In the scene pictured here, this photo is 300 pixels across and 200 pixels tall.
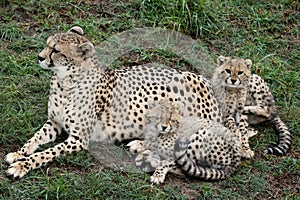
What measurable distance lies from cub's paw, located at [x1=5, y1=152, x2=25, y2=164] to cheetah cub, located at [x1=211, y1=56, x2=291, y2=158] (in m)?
1.79

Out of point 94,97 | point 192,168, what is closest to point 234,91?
point 192,168

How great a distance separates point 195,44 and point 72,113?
2230 mm

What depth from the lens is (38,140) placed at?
5.38m

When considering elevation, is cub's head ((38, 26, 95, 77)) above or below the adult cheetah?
above

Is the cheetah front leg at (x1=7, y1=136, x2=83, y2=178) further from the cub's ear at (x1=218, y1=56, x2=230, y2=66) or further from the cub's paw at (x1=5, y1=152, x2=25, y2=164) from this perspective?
the cub's ear at (x1=218, y1=56, x2=230, y2=66)

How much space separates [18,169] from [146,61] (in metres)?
2.27

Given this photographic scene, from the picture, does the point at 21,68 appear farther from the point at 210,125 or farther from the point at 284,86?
the point at 284,86

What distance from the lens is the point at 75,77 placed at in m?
5.41

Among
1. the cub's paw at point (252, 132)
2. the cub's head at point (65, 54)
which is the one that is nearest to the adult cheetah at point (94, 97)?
the cub's head at point (65, 54)

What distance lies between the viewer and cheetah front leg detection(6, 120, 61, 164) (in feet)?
16.8

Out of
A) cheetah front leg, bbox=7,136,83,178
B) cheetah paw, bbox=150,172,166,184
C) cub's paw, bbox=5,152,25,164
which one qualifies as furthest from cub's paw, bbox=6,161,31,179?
cheetah paw, bbox=150,172,166,184

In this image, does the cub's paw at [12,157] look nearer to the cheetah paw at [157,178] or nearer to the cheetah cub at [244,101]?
the cheetah paw at [157,178]

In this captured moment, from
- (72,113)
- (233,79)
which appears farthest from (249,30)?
(72,113)

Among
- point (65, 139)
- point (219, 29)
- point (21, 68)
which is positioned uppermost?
point (219, 29)
